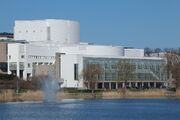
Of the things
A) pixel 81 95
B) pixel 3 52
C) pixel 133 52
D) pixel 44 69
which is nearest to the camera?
pixel 81 95

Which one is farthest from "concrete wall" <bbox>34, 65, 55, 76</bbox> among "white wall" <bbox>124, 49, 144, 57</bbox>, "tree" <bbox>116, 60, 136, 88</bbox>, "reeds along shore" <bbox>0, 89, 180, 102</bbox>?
"reeds along shore" <bbox>0, 89, 180, 102</bbox>

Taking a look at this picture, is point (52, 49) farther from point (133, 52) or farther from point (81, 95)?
point (81, 95)

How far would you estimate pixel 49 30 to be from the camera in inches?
5413

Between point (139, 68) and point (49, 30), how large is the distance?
83.3 ft

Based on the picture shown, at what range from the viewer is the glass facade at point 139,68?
402 feet

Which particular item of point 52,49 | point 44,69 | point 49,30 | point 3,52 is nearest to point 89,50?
point 52,49

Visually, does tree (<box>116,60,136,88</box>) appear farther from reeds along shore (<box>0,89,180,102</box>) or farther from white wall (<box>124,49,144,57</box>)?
white wall (<box>124,49,144,57</box>)

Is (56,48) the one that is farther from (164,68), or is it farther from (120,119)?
(120,119)

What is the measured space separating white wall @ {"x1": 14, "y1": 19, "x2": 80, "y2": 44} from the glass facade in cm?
1823

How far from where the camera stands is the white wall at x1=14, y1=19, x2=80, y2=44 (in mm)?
137625

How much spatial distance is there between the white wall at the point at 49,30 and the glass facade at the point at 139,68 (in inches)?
718

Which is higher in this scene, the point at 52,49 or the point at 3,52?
the point at 52,49

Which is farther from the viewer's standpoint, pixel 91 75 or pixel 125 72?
pixel 125 72

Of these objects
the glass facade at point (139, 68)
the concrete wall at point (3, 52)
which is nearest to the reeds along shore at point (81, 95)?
the glass facade at point (139, 68)
